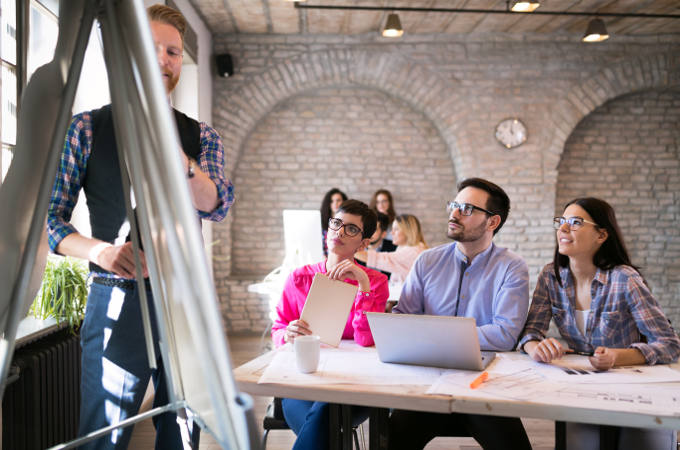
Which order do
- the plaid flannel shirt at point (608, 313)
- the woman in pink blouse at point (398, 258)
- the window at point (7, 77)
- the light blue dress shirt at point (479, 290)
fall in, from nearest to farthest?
the plaid flannel shirt at point (608, 313)
the light blue dress shirt at point (479, 290)
the window at point (7, 77)
the woman in pink blouse at point (398, 258)

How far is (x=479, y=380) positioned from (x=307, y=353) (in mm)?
482

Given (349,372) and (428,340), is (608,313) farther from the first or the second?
(349,372)

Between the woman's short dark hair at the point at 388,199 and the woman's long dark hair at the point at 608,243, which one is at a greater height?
the woman's short dark hair at the point at 388,199

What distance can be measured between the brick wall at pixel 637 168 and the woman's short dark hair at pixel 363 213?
4.58m

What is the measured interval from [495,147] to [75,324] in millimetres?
4590

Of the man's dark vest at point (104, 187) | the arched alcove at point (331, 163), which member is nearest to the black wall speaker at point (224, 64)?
the arched alcove at point (331, 163)

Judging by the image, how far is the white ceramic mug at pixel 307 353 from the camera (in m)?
1.47

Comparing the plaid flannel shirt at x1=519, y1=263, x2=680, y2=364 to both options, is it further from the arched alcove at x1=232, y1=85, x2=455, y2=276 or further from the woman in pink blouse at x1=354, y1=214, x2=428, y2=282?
the arched alcove at x1=232, y1=85, x2=455, y2=276

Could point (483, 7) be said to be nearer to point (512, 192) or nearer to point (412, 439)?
point (512, 192)

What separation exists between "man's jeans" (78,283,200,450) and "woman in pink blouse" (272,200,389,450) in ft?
1.78

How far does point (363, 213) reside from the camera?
222 cm

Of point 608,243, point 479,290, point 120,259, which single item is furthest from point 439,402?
point 608,243

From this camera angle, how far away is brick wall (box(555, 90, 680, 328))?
6160 millimetres

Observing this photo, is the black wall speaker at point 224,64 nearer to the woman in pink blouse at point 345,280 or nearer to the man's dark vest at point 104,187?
the woman in pink blouse at point 345,280
